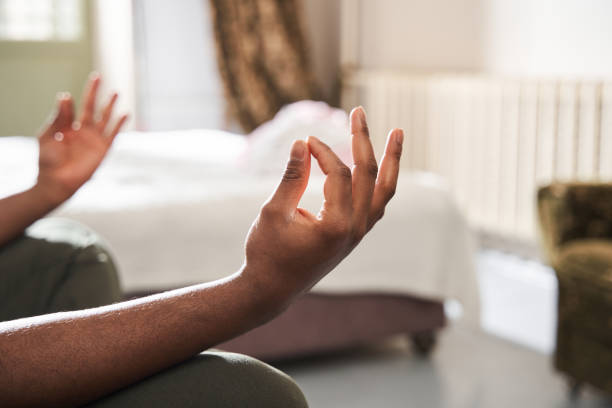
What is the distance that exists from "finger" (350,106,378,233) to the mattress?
5.62 ft

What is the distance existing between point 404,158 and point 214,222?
2.44 metres

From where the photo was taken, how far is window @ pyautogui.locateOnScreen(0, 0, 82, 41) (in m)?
4.62

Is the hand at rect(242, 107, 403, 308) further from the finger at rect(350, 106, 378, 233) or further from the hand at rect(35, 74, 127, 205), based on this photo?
the hand at rect(35, 74, 127, 205)

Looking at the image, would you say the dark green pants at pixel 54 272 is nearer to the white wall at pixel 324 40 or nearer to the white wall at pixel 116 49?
the white wall at pixel 116 49

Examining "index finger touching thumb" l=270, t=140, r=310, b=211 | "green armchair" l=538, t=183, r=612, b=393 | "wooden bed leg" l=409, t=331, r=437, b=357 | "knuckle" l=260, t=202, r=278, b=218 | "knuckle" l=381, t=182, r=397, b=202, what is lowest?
"wooden bed leg" l=409, t=331, r=437, b=357

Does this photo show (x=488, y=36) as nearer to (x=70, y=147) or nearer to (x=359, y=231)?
(x=70, y=147)

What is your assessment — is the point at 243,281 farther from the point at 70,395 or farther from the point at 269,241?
the point at 70,395

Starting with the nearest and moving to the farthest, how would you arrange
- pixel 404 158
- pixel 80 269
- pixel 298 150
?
pixel 298 150 → pixel 80 269 → pixel 404 158

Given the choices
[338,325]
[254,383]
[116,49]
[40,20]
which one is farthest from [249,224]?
[40,20]

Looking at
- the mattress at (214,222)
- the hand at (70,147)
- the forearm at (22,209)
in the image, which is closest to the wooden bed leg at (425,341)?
the mattress at (214,222)

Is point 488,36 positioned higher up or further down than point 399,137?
higher up

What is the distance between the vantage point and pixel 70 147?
3.60ft

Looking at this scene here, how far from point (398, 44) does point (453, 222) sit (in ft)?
7.38

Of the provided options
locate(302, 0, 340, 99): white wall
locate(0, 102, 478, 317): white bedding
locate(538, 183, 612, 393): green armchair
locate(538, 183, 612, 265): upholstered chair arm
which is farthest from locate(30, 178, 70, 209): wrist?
locate(302, 0, 340, 99): white wall
